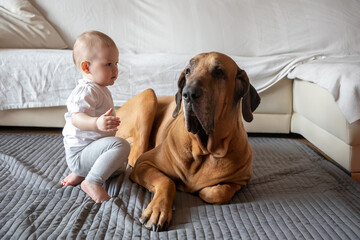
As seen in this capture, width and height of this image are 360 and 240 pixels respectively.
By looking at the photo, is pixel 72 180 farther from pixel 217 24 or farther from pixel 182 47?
pixel 217 24

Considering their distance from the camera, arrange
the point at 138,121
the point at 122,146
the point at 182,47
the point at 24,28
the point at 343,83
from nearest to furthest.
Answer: the point at 122,146
the point at 343,83
the point at 138,121
the point at 24,28
the point at 182,47

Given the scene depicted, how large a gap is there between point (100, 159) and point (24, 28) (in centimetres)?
200

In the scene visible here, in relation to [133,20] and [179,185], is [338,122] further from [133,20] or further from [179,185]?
[133,20]

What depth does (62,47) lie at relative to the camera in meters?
3.24

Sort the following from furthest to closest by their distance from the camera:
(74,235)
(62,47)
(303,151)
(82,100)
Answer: (62,47)
(303,151)
(82,100)
(74,235)

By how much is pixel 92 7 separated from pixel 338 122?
2.42 meters

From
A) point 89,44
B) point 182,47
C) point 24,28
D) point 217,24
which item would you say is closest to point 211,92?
point 89,44

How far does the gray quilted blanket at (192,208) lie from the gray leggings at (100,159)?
0.34 ft

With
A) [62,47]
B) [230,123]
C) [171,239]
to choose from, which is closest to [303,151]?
[230,123]

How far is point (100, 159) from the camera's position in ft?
5.32

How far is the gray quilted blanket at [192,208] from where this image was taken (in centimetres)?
134

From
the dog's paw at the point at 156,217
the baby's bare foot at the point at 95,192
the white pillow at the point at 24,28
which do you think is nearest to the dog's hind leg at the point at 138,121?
the baby's bare foot at the point at 95,192

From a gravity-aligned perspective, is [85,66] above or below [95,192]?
above

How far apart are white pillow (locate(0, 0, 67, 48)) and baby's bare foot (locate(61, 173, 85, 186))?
1.73 metres
